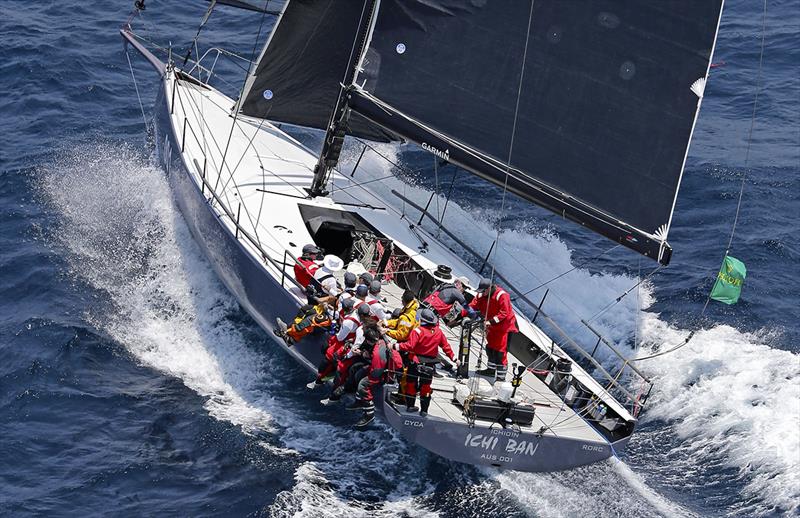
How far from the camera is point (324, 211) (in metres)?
19.1

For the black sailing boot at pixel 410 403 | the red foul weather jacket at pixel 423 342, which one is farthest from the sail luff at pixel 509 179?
the black sailing boot at pixel 410 403

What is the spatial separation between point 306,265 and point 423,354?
278 cm

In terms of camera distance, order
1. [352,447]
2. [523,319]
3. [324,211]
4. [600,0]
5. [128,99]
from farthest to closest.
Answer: [128,99] → [324,211] → [523,319] → [352,447] → [600,0]

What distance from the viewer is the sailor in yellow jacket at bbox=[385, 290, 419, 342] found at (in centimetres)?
1536

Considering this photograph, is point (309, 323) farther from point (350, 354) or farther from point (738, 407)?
point (738, 407)

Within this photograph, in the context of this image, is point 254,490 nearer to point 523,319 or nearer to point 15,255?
point 523,319

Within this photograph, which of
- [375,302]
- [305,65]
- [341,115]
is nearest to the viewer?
[375,302]

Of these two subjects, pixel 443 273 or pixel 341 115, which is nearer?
pixel 443 273

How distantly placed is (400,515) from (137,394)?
492 centimetres

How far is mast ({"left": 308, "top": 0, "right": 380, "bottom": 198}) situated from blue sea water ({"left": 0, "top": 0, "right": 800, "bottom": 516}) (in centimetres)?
286

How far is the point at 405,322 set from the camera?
1544 centimetres

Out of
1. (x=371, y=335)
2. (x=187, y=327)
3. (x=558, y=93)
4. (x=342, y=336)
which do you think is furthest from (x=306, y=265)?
(x=558, y=93)

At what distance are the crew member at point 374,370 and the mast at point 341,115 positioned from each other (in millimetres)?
4248

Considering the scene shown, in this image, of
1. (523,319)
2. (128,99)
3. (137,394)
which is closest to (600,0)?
(523,319)
